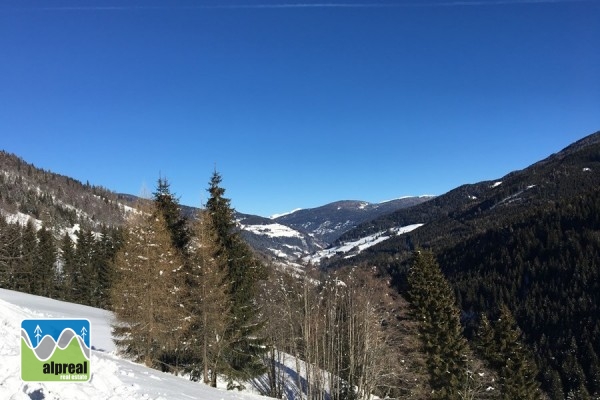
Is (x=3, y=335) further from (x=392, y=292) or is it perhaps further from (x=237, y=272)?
(x=392, y=292)

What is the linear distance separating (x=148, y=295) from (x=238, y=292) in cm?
455

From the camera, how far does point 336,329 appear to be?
105 feet

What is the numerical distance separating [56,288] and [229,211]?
53.0 metres

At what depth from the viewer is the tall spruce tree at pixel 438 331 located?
88.6 feet

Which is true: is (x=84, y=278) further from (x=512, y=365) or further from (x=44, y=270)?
(x=512, y=365)

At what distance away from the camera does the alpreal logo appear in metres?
7.55

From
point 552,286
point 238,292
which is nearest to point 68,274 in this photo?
point 238,292

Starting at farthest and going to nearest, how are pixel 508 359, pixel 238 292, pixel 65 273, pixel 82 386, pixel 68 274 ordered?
1. pixel 65 273
2. pixel 68 274
3. pixel 508 359
4. pixel 238 292
5. pixel 82 386

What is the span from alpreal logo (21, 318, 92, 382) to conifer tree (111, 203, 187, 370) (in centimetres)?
1496

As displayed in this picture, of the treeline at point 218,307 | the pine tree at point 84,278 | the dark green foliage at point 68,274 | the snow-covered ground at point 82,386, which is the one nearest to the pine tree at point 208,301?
the treeline at point 218,307

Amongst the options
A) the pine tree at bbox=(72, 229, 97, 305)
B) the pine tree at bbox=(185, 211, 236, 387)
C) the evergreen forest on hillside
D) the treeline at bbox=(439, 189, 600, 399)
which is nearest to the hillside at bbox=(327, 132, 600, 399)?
the treeline at bbox=(439, 189, 600, 399)

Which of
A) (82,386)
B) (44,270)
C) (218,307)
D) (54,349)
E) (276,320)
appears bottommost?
(276,320)

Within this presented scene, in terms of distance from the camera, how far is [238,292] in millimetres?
24453

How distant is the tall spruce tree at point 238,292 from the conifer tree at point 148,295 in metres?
2.67
